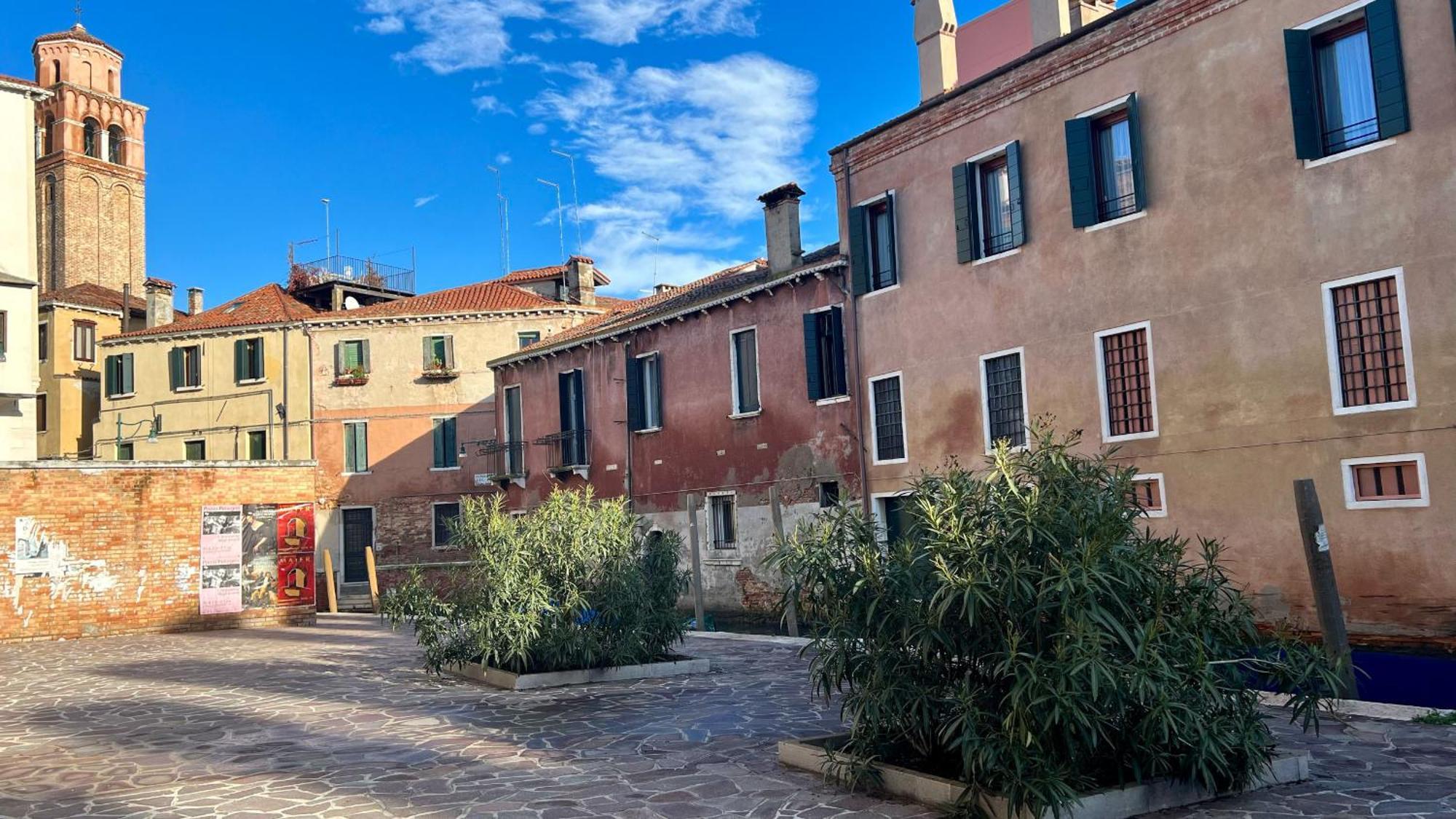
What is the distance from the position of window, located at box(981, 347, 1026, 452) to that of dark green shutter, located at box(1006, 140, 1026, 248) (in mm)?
1652

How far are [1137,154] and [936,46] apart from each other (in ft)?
19.2

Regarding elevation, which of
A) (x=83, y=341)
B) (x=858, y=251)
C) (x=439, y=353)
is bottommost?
(x=858, y=251)

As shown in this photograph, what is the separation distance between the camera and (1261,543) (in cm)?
1329

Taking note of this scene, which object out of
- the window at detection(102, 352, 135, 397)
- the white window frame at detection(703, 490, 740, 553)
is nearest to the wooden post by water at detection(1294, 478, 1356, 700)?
the white window frame at detection(703, 490, 740, 553)

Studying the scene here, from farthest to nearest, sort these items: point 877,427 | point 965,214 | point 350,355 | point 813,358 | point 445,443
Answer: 1. point 350,355
2. point 445,443
3. point 813,358
4. point 877,427
5. point 965,214

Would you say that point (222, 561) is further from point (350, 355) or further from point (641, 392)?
point (350, 355)

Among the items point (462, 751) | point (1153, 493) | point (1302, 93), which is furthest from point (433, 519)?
point (1302, 93)

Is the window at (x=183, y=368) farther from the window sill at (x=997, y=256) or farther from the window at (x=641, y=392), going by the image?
the window sill at (x=997, y=256)

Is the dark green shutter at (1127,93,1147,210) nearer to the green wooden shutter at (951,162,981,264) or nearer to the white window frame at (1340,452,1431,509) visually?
the green wooden shutter at (951,162,981,264)

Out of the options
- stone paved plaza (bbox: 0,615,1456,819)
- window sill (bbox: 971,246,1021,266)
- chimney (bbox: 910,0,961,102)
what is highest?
chimney (bbox: 910,0,961,102)

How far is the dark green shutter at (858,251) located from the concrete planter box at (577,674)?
8153 millimetres

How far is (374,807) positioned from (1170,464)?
10.9 meters

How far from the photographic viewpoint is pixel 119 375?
36.2 meters

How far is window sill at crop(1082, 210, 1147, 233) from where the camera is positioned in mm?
14597
